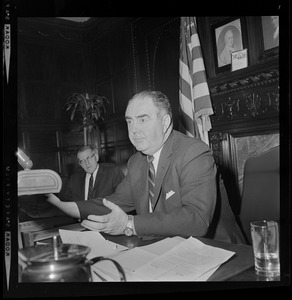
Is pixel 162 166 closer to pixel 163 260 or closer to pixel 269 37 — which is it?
pixel 163 260

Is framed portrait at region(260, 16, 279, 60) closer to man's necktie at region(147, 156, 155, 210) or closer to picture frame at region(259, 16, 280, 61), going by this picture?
picture frame at region(259, 16, 280, 61)

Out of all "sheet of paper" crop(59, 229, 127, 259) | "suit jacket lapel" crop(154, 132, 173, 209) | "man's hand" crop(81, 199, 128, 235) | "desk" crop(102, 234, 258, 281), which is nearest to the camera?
"desk" crop(102, 234, 258, 281)

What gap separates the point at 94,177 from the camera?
1.38 m

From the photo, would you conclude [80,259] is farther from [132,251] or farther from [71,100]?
[71,100]

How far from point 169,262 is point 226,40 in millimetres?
923

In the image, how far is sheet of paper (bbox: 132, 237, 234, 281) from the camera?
1.03 metres

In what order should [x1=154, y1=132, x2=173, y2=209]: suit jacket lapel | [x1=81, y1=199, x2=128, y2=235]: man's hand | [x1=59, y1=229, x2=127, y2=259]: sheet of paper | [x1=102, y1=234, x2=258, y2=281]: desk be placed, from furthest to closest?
[x1=154, y1=132, x2=173, y2=209]: suit jacket lapel, [x1=81, y1=199, x2=128, y2=235]: man's hand, [x1=59, y1=229, x2=127, y2=259]: sheet of paper, [x1=102, y1=234, x2=258, y2=281]: desk

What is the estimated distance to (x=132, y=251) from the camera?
1076 millimetres

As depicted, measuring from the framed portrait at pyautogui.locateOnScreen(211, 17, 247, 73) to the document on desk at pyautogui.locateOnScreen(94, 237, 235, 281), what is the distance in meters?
0.75

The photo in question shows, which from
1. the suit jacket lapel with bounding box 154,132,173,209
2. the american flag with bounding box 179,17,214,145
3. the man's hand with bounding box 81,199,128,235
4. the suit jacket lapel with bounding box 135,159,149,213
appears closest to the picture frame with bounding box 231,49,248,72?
the american flag with bounding box 179,17,214,145

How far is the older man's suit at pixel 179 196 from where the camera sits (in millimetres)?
1258
